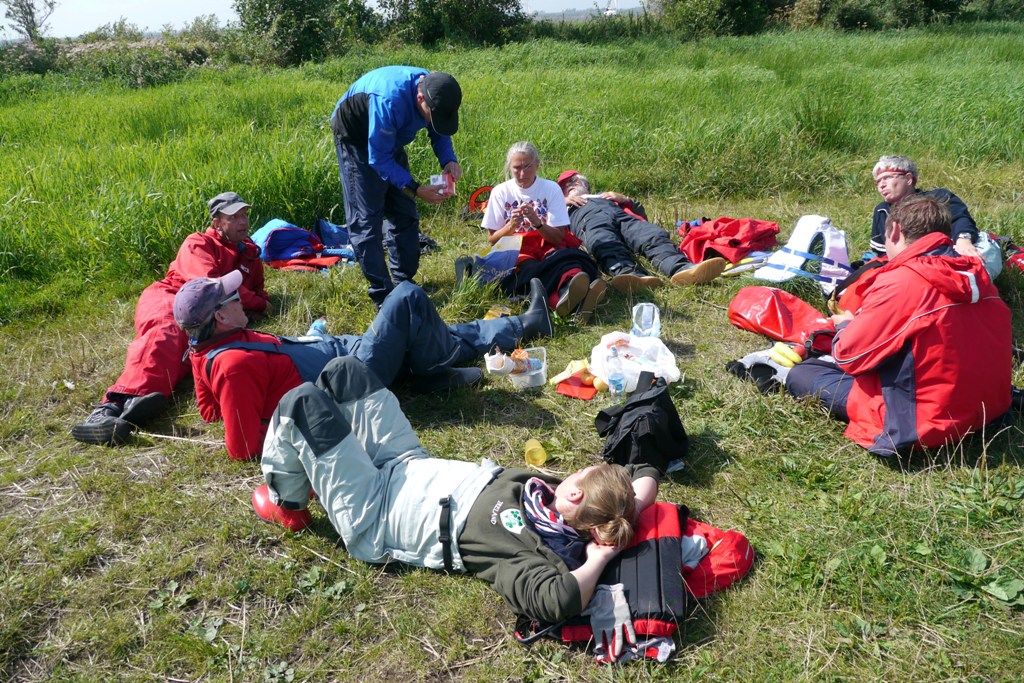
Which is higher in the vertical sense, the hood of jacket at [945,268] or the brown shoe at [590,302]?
the hood of jacket at [945,268]

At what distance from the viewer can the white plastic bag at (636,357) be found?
4.43m

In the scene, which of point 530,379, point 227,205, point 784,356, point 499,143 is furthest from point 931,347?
point 499,143

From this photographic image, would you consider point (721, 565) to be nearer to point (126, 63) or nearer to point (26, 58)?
point (126, 63)

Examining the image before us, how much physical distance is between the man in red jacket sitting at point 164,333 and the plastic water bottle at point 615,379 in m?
2.41

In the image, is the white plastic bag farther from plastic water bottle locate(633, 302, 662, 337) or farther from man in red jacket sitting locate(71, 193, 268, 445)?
man in red jacket sitting locate(71, 193, 268, 445)

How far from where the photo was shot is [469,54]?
1720cm

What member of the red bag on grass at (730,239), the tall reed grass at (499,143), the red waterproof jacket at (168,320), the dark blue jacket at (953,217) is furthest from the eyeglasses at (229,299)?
the dark blue jacket at (953,217)

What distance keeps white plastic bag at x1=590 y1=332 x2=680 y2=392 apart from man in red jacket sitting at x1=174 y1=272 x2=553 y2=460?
79 centimetres

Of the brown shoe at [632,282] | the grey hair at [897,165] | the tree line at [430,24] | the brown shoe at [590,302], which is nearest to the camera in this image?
the grey hair at [897,165]

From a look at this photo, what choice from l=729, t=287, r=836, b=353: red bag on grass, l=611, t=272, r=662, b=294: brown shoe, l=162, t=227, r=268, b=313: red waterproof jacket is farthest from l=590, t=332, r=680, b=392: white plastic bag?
l=162, t=227, r=268, b=313: red waterproof jacket

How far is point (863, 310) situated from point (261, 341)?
10.4ft

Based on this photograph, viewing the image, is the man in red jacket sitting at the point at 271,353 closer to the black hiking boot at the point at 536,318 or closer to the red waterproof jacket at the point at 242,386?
the red waterproof jacket at the point at 242,386

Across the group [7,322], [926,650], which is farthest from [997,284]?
[7,322]

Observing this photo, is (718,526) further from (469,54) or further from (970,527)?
(469,54)
